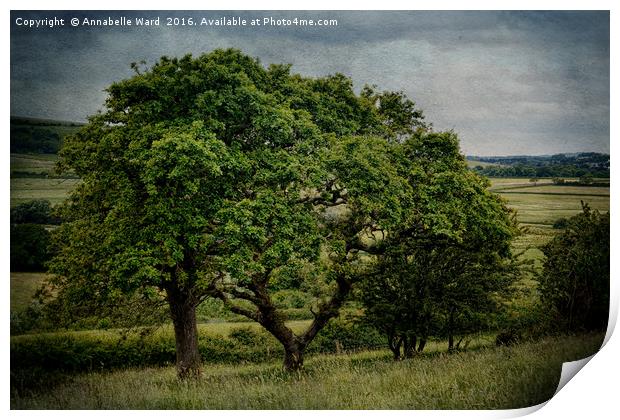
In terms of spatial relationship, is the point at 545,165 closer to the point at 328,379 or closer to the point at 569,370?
the point at 569,370

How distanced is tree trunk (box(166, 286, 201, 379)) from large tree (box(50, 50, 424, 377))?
2cm

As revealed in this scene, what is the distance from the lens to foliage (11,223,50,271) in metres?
10.3

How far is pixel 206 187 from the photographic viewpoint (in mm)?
9516

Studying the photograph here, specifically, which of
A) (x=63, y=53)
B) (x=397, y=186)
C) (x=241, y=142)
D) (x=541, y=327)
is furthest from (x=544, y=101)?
(x=63, y=53)

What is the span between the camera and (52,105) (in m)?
10.5

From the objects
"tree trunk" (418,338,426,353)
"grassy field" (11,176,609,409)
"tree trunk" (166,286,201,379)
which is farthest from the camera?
"tree trunk" (418,338,426,353)

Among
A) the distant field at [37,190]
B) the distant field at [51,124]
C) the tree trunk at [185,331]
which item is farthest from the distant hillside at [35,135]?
the tree trunk at [185,331]

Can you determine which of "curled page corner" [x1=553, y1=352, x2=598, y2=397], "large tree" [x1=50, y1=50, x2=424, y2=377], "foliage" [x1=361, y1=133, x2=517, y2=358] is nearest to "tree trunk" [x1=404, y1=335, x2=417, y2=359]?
"foliage" [x1=361, y1=133, x2=517, y2=358]

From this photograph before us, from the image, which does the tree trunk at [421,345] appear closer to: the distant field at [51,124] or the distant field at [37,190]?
the distant field at [37,190]

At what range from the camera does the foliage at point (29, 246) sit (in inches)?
407

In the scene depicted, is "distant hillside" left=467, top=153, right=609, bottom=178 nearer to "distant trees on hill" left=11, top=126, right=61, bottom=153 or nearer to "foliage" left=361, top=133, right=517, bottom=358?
"foliage" left=361, top=133, right=517, bottom=358

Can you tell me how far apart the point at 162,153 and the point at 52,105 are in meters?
3.20

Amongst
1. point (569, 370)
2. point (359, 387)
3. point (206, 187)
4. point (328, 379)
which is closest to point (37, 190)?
point (206, 187)

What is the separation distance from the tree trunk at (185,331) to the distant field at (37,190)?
9.73 ft
